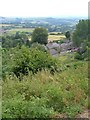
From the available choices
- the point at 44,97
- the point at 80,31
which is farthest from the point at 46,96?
the point at 80,31

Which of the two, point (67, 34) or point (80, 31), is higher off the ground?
point (80, 31)

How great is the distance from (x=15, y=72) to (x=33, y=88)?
2.87m

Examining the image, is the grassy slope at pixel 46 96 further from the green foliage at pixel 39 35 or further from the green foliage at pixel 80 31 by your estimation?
the green foliage at pixel 39 35

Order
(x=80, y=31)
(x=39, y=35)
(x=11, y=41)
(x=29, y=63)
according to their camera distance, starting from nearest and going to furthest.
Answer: (x=29, y=63) < (x=11, y=41) < (x=80, y=31) < (x=39, y=35)

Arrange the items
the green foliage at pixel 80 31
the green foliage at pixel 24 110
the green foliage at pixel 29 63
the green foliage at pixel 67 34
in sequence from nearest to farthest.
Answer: the green foliage at pixel 24 110 → the green foliage at pixel 29 63 → the green foliage at pixel 80 31 → the green foliage at pixel 67 34

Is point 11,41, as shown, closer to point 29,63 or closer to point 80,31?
point 80,31

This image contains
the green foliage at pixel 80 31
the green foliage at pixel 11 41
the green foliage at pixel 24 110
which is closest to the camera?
the green foliage at pixel 24 110

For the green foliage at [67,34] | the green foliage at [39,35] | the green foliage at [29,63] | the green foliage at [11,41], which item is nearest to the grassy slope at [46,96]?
the green foliage at [29,63]

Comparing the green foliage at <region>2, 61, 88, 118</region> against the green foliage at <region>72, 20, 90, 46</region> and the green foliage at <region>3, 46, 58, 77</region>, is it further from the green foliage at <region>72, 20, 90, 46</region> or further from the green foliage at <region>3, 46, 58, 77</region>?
the green foliage at <region>72, 20, 90, 46</region>

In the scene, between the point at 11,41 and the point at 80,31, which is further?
the point at 80,31

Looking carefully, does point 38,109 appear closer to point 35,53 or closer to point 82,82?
point 82,82

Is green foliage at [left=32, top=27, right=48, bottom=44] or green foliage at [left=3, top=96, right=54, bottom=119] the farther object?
green foliage at [left=32, top=27, right=48, bottom=44]

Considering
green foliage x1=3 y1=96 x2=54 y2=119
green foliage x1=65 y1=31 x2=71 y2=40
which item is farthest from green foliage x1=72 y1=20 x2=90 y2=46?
green foliage x1=3 y1=96 x2=54 y2=119

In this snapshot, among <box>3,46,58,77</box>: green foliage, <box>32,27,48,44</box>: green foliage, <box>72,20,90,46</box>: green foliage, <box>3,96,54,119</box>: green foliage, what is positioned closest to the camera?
<box>3,96,54,119</box>: green foliage
